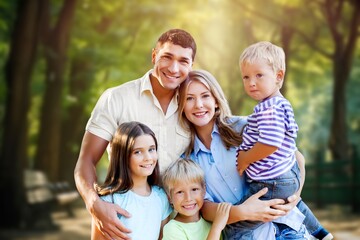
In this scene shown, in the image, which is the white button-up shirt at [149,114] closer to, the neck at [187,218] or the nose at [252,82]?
the neck at [187,218]

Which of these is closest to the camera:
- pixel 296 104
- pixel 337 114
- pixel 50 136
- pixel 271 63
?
pixel 271 63

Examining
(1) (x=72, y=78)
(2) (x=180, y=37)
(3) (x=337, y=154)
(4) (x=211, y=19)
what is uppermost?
(4) (x=211, y=19)

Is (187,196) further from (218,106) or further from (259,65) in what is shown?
(259,65)

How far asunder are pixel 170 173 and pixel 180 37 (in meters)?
0.70

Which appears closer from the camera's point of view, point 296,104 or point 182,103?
point 182,103

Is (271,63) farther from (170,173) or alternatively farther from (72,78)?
(72,78)

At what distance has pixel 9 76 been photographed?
10289mm

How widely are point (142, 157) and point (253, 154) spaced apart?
1.75 feet

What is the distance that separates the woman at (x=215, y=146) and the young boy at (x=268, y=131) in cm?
13

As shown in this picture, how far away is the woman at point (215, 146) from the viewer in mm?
2869

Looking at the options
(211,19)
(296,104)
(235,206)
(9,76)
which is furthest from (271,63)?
(296,104)

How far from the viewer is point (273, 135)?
264 centimetres

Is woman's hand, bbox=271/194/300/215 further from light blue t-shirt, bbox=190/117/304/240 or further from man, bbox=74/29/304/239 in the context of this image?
Result: man, bbox=74/29/304/239

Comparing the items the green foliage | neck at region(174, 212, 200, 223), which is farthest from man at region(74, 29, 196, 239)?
the green foliage
